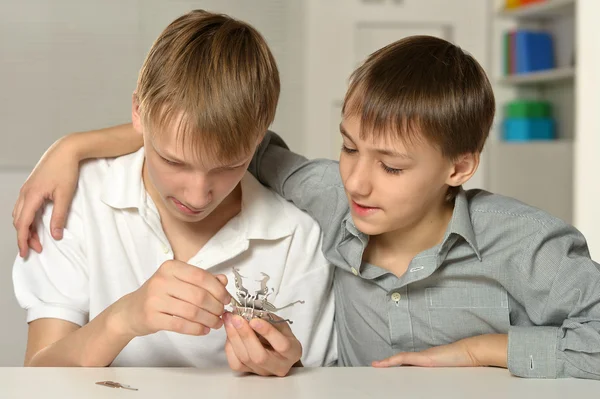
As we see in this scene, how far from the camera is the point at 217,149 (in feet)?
3.64

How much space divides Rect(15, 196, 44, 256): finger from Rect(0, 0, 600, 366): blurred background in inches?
117

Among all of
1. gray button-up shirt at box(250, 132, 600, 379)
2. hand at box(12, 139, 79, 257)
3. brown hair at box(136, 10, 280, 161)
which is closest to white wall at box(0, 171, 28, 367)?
hand at box(12, 139, 79, 257)

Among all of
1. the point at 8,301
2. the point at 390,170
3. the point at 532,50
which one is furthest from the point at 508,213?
the point at 532,50

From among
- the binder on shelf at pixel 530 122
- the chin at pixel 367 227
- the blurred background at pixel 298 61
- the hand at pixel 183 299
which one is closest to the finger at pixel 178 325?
the hand at pixel 183 299

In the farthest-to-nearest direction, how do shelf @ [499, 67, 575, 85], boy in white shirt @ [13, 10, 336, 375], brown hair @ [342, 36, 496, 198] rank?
shelf @ [499, 67, 575, 85] → brown hair @ [342, 36, 496, 198] → boy in white shirt @ [13, 10, 336, 375]

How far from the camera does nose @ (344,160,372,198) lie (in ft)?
3.76

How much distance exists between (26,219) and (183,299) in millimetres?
431

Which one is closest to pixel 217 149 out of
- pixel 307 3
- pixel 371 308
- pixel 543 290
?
pixel 371 308

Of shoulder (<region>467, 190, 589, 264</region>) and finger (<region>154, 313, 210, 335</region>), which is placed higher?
shoulder (<region>467, 190, 589, 264</region>)

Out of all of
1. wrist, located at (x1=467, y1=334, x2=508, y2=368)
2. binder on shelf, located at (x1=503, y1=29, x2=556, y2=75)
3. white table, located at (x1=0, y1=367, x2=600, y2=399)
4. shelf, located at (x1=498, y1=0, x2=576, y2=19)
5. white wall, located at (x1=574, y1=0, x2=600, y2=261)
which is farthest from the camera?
binder on shelf, located at (x1=503, y1=29, x2=556, y2=75)

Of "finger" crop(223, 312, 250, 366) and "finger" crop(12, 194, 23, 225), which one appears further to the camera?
"finger" crop(12, 194, 23, 225)

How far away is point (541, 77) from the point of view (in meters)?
4.16

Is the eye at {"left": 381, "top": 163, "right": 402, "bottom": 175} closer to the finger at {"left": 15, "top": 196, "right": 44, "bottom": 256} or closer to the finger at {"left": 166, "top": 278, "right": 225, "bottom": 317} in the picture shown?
the finger at {"left": 166, "top": 278, "right": 225, "bottom": 317}

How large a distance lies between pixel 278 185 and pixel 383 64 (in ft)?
0.95
